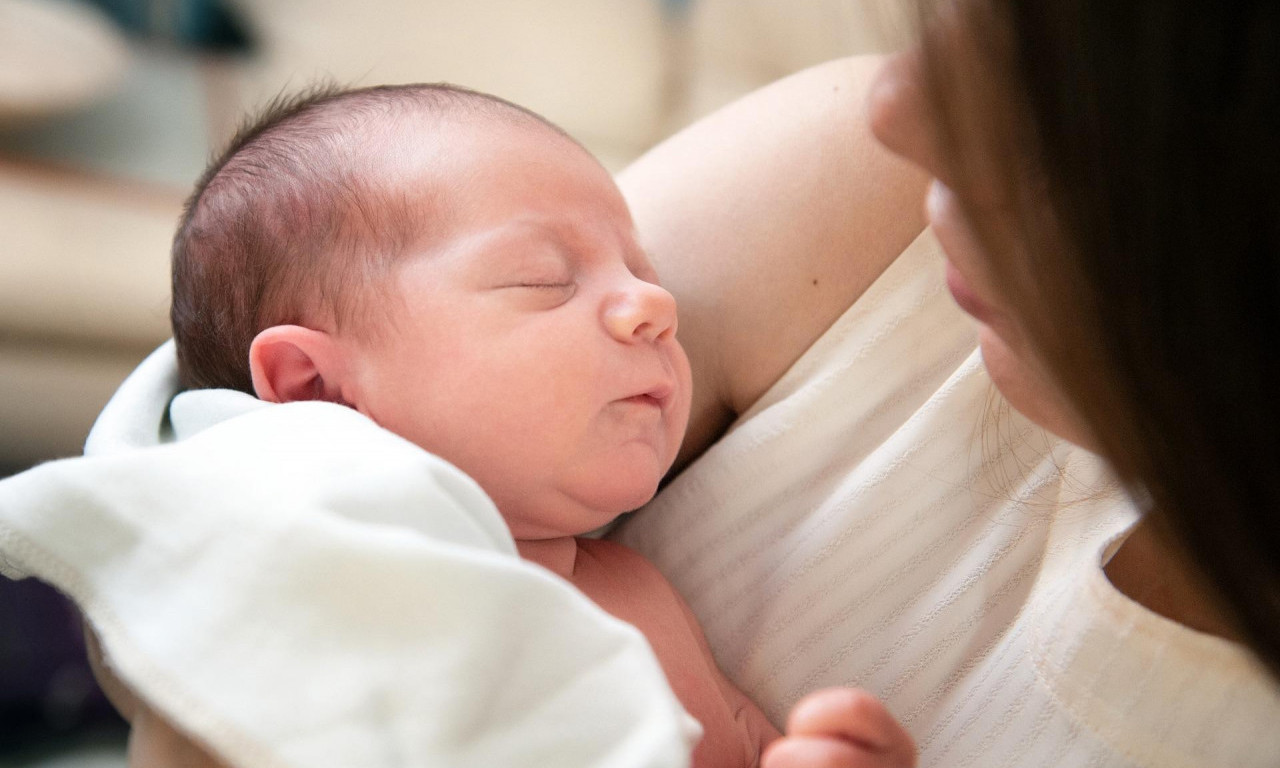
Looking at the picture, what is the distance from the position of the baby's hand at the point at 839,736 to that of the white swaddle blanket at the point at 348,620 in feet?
0.16

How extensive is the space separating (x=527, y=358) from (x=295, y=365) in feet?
0.53

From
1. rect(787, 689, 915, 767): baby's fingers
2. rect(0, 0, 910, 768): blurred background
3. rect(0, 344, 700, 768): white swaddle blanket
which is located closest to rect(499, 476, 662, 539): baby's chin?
rect(0, 344, 700, 768): white swaddle blanket

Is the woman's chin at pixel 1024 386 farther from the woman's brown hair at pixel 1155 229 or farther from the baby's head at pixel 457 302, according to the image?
the baby's head at pixel 457 302

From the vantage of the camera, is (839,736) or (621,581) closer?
(839,736)

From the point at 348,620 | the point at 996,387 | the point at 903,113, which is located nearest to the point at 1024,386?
the point at 996,387

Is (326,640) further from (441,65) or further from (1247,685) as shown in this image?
(441,65)

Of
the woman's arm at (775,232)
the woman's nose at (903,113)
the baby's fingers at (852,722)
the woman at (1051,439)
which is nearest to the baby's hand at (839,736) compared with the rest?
the baby's fingers at (852,722)

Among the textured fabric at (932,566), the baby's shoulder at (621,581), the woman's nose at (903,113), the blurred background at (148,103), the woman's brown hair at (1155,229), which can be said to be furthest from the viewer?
the blurred background at (148,103)

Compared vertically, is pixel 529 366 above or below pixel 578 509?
above

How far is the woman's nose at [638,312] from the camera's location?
0.68 meters

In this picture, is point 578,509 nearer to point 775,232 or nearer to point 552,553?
point 552,553

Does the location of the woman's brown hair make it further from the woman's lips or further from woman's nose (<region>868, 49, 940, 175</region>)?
the woman's lips

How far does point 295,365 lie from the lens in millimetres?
685

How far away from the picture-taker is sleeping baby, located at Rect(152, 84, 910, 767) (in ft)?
2.15
